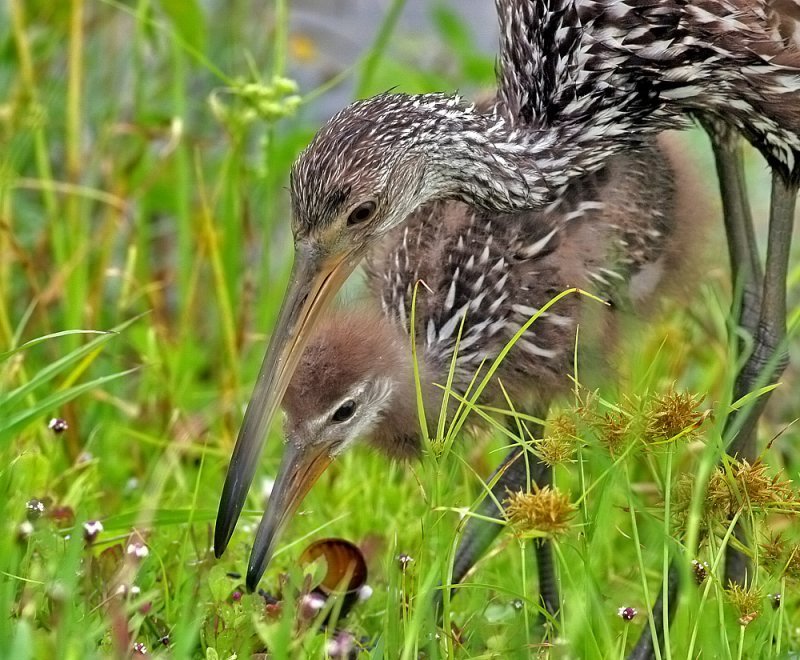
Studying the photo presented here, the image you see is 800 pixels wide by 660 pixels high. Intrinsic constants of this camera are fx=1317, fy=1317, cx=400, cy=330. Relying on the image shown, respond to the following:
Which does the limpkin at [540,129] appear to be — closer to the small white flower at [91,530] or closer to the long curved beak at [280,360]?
the long curved beak at [280,360]

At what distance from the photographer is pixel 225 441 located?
13.2 feet

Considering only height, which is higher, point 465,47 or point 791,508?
point 465,47

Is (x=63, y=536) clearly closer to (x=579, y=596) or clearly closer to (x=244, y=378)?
(x=579, y=596)

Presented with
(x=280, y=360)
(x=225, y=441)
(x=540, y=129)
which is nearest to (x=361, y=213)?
(x=280, y=360)

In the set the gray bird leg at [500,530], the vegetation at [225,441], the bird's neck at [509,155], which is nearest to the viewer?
the vegetation at [225,441]

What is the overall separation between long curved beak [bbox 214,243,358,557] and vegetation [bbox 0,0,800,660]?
15 cm

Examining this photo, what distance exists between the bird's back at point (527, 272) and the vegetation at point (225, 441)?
0.58 feet

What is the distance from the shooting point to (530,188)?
120 inches

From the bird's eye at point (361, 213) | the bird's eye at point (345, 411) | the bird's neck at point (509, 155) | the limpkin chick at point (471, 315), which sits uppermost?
the bird's neck at point (509, 155)

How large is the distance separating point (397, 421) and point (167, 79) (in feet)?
9.67

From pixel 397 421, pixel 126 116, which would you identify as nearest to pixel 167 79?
pixel 126 116

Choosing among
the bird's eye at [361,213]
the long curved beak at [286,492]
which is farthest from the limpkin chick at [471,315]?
the bird's eye at [361,213]

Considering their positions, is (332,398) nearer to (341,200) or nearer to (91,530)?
(341,200)

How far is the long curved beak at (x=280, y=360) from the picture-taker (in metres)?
2.77
